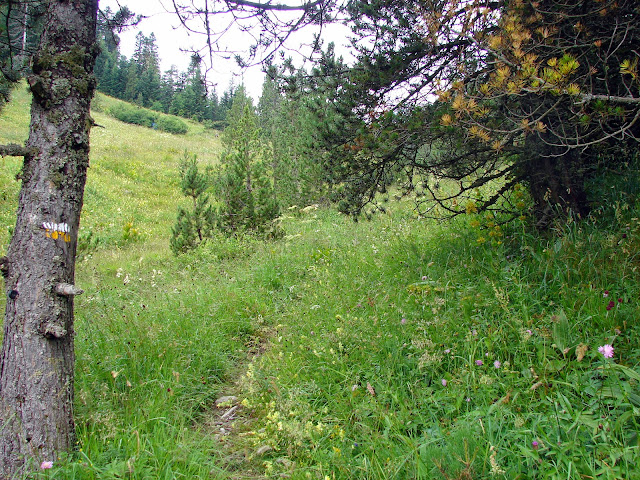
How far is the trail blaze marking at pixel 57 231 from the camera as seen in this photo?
7.88ft

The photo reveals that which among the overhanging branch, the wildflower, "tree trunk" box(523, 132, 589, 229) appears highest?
the overhanging branch

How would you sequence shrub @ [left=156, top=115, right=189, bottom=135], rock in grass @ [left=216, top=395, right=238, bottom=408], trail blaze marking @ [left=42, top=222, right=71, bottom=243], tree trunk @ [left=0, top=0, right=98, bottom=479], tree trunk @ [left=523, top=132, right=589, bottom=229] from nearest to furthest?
1. tree trunk @ [left=0, top=0, right=98, bottom=479]
2. trail blaze marking @ [left=42, top=222, right=71, bottom=243]
3. rock in grass @ [left=216, top=395, right=238, bottom=408]
4. tree trunk @ [left=523, top=132, right=589, bottom=229]
5. shrub @ [left=156, top=115, right=189, bottom=135]

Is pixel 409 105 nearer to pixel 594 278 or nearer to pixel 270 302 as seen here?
pixel 594 278

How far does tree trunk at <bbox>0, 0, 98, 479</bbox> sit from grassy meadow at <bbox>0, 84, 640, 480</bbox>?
271 millimetres

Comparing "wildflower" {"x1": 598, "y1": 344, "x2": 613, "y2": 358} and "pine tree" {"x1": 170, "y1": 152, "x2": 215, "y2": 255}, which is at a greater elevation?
"wildflower" {"x1": 598, "y1": 344, "x2": 613, "y2": 358}

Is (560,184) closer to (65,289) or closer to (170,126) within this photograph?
(65,289)

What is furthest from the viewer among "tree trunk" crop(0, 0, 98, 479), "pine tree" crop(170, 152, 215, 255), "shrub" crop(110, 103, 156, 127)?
"shrub" crop(110, 103, 156, 127)

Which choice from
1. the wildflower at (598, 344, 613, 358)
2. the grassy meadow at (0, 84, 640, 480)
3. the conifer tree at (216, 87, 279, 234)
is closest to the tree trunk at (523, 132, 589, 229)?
the grassy meadow at (0, 84, 640, 480)

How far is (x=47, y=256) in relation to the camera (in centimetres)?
240

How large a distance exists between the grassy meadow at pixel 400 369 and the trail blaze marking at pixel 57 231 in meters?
1.13

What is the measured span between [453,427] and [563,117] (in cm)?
292

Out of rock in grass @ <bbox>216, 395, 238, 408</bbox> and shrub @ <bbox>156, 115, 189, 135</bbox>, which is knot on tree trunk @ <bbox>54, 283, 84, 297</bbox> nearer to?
rock in grass @ <bbox>216, 395, 238, 408</bbox>

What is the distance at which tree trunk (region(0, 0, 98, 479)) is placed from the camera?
229cm

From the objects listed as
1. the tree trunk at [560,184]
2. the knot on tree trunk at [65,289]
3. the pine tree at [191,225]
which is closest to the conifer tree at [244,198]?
the pine tree at [191,225]
